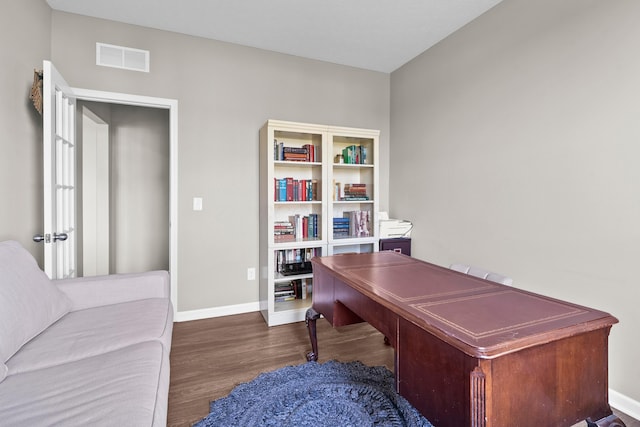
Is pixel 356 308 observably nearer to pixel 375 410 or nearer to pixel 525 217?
pixel 375 410

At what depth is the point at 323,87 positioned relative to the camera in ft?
11.2

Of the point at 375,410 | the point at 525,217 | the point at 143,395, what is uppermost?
the point at 525,217

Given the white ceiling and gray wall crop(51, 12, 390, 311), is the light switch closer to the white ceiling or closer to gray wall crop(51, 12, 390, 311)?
gray wall crop(51, 12, 390, 311)

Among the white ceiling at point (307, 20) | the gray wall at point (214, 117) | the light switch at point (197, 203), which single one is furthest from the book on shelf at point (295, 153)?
the white ceiling at point (307, 20)

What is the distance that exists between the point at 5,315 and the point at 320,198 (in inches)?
90.2

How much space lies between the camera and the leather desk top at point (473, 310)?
2.89ft

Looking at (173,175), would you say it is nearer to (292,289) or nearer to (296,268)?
(296,268)

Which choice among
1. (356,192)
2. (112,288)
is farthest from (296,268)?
(112,288)

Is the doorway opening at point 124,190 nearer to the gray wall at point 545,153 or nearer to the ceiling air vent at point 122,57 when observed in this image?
the ceiling air vent at point 122,57

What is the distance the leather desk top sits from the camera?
88 cm

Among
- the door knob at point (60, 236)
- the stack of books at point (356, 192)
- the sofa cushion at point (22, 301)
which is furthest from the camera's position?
the stack of books at point (356, 192)

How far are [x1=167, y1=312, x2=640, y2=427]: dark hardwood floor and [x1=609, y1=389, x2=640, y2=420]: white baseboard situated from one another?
3 cm

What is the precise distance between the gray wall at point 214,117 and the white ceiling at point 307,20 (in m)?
0.15

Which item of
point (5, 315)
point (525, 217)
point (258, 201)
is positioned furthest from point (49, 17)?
point (525, 217)
